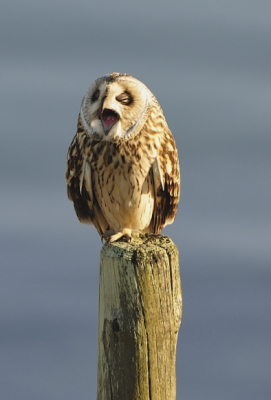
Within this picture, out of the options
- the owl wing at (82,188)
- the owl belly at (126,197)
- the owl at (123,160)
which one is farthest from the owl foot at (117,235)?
the owl wing at (82,188)

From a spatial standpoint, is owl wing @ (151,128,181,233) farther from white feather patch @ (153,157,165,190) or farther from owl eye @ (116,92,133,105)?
owl eye @ (116,92,133,105)

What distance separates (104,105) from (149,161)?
53 cm

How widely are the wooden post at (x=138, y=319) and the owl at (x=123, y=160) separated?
1.03 m

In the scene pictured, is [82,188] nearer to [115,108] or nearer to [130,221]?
[130,221]

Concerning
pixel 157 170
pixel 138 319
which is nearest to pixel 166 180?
pixel 157 170

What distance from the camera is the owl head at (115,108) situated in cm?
421

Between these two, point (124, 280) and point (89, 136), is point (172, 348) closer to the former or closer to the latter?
point (124, 280)

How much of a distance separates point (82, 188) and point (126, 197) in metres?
0.37

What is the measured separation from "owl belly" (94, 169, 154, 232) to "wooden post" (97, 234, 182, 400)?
1342 mm

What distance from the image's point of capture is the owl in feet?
14.1

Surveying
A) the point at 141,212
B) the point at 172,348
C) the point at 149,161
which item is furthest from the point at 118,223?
the point at 172,348

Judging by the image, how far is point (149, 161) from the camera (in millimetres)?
4508

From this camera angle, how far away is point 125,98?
432cm

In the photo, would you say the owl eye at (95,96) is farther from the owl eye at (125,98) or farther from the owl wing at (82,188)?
the owl wing at (82,188)
